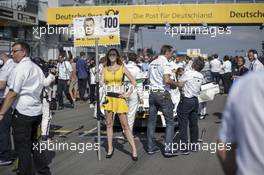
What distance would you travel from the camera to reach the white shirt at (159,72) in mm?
8312

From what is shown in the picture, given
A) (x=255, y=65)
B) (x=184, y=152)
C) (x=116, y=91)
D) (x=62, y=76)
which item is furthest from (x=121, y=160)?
(x=62, y=76)

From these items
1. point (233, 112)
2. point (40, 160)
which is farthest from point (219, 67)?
point (233, 112)

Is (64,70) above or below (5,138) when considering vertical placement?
above

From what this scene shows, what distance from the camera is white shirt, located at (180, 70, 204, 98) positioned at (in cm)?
878

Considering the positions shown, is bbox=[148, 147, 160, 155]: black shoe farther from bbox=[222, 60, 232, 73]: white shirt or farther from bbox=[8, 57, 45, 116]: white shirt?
bbox=[222, 60, 232, 73]: white shirt

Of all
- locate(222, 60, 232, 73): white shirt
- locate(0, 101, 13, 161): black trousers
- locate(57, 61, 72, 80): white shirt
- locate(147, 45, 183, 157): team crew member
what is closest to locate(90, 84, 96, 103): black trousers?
locate(57, 61, 72, 80): white shirt

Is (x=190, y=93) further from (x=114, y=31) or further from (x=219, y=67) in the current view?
(x=219, y=67)

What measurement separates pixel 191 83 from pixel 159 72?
0.77 m

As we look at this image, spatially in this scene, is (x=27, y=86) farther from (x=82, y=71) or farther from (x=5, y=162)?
(x=82, y=71)

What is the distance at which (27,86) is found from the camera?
6.21 m

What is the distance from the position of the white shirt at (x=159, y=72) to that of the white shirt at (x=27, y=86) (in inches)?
103

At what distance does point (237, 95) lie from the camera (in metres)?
2.17

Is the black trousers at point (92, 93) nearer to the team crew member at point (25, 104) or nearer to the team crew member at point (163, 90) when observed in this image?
the team crew member at point (163, 90)

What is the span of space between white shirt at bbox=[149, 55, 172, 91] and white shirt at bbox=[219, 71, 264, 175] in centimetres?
606
